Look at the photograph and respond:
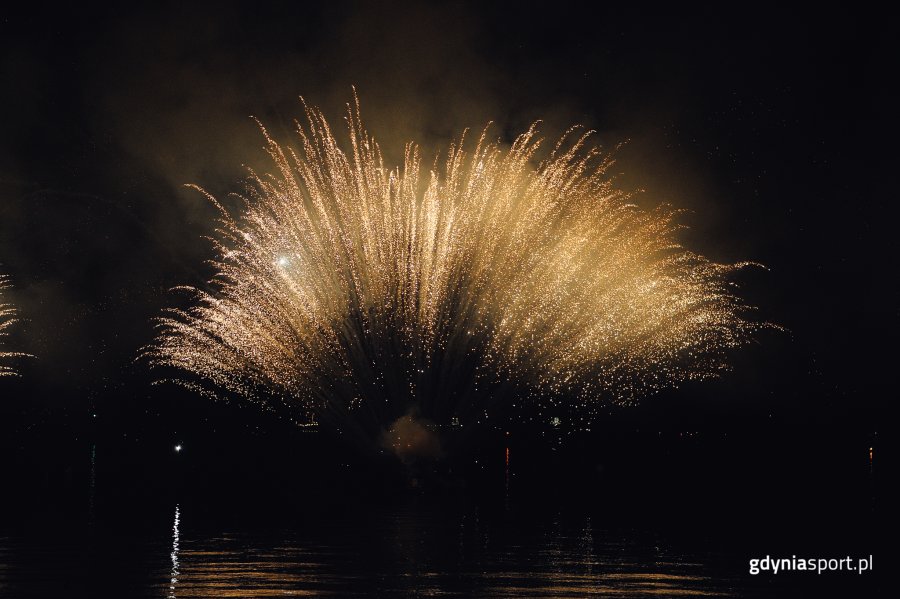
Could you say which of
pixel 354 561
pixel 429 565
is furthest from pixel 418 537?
pixel 429 565

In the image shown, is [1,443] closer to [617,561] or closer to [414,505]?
[414,505]

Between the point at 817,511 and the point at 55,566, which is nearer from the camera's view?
the point at 55,566

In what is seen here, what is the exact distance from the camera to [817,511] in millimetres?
22953

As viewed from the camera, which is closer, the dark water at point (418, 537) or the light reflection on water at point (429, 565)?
the light reflection on water at point (429, 565)

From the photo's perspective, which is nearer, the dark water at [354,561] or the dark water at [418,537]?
the dark water at [354,561]

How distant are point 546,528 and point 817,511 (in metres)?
7.95

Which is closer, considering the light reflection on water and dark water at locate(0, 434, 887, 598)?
the light reflection on water

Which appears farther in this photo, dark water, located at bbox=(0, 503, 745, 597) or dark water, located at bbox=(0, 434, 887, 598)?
dark water, located at bbox=(0, 434, 887, 598)

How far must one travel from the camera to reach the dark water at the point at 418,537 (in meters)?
12.1

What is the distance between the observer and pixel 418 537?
57.1ft

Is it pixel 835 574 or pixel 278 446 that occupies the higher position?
pixel 278 446

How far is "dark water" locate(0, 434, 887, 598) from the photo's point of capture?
1208 centimetres

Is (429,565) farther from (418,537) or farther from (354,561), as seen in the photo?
(418,537)

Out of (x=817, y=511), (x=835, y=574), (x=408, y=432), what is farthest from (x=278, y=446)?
(x=835, y=574)
